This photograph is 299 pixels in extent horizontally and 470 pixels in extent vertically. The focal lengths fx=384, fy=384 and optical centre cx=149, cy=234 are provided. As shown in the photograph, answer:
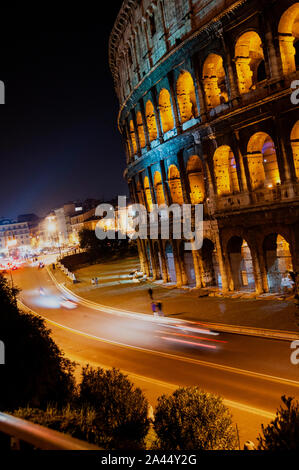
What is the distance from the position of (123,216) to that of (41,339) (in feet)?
308

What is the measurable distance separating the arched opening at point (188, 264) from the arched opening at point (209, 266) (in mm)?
2073

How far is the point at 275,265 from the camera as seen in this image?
2483 centimetres

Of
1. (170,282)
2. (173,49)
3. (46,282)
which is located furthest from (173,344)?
(46,282)

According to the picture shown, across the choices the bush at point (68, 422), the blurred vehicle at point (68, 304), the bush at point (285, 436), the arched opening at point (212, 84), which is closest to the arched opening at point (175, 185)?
the arched opening at point (212, 84)

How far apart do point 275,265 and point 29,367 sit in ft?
63.1

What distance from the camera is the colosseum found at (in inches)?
885

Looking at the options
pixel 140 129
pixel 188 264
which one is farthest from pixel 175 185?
pixel 140 129

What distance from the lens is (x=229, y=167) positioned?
2889 centimetres

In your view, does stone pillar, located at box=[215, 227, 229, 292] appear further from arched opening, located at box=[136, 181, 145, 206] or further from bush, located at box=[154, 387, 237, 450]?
→ bush, located at box=[154, 387, 237, 450]

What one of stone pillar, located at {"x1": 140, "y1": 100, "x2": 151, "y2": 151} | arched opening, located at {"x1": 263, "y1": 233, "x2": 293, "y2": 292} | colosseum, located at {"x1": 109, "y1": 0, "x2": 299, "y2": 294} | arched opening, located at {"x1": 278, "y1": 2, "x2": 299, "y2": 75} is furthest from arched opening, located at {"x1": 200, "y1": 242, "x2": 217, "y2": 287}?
arched opening, located at {"x1": 278, "y1": 2, "x2": 299, "y2": 75}

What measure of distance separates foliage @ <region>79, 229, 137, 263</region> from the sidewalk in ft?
108

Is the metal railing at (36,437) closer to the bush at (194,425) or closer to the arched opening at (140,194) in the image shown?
the bush at (194,425)

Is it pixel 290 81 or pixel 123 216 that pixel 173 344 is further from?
pixel 123 216

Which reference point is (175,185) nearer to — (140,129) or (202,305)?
(140,129)
